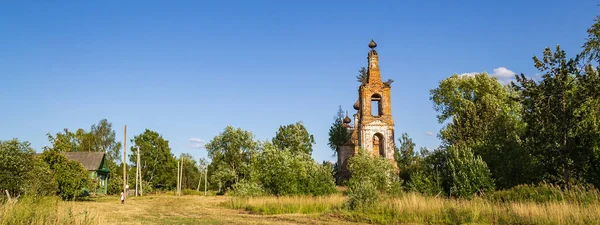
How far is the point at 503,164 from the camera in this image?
26844 mm

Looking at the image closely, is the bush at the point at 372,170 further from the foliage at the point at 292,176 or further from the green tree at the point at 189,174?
the green tree at the point at 189,174

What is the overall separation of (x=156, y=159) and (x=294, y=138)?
67.1 ft

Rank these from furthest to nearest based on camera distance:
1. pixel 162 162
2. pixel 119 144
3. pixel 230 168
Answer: pixel 119 144, pixel 162 162, pixel 230 168

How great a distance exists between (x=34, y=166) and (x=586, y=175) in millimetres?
31420

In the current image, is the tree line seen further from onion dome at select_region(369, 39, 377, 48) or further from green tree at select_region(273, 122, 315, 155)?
green tree at select_region(273, 122, 315, 155)

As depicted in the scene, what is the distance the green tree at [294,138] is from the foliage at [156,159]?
16823mm

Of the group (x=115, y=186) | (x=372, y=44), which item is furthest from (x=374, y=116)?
(x=115, y=186)


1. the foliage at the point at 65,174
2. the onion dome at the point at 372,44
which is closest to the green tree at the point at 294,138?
the onion dome at the point at 372,44

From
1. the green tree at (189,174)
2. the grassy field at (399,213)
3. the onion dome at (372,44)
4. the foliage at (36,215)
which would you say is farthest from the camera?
the green tree at (189,174)

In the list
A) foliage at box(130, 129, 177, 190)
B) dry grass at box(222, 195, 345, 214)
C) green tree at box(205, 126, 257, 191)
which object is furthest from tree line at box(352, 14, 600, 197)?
foliage at box(130, 129, 177, 190)

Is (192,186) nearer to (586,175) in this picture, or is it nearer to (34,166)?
(34,166)

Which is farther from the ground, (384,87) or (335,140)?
(384,87)

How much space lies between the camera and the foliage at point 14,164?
26.1m

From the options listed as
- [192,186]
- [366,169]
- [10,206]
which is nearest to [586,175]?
[366,169]
